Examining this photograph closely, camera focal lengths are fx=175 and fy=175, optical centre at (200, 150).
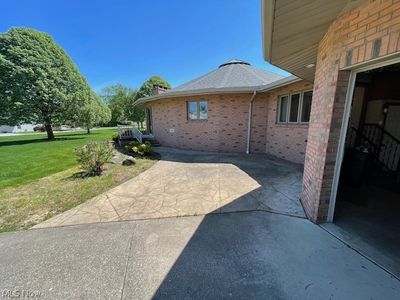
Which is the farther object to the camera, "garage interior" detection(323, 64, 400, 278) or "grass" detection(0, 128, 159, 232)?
"grass" detection(0, 128, 159, 232)

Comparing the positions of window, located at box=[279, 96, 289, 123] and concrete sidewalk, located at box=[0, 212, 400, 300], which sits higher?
window, located at box=[279, 96, 289, 123]

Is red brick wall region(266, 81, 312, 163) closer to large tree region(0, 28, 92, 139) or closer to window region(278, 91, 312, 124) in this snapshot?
window region(278, 91, 312, 124)

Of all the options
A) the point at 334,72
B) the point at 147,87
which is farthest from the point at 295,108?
the point at 147,87

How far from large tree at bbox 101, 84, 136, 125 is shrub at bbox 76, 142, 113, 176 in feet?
102

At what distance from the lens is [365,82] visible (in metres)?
6.12

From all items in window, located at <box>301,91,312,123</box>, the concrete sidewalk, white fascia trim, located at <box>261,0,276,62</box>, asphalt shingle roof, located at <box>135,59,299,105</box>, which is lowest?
the concrete sidewalk

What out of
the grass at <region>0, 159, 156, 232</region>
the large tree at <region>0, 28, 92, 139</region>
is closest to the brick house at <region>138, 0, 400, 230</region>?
the grass at <region>0, 159, 156, 232</region>

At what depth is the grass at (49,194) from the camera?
11.3 feet

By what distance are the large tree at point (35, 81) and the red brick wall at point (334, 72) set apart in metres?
19.1

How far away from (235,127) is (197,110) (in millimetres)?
2319

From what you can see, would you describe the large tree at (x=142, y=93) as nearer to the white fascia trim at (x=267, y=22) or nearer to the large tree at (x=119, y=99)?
the large tree at (x=119, y=99)

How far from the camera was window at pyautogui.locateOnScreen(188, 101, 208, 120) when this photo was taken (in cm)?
948

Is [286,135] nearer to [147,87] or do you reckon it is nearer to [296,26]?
[296,26]

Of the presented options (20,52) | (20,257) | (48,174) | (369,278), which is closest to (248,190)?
(369,278)
